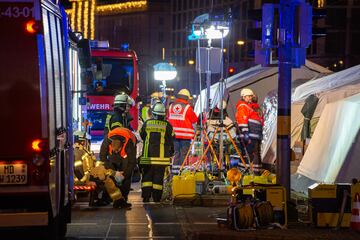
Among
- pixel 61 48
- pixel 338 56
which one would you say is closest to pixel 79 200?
pixel 61 48

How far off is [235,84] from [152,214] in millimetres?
16645

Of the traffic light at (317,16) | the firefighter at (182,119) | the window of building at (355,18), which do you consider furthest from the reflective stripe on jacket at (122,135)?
the window of building at (355,18)

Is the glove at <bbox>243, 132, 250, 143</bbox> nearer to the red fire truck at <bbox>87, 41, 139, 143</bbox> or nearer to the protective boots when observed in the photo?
the protective boots

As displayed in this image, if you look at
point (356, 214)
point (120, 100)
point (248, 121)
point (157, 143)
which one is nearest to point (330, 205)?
point (356, 214)

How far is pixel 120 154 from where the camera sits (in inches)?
586

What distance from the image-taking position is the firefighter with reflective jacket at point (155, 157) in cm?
1570

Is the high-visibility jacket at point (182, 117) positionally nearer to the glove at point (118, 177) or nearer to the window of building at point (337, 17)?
the glove at point (118, 177)

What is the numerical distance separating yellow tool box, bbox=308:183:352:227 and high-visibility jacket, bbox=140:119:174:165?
447cm

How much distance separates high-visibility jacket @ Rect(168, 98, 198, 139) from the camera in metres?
19.7

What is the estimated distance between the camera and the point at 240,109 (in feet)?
63.4

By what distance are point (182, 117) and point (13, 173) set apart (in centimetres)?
1129

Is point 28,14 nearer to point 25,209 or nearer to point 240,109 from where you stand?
point 25,209

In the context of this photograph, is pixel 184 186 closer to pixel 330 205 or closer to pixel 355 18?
pixel 330 205

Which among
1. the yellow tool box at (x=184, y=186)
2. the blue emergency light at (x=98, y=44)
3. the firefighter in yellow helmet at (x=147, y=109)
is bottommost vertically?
the yellow tool box at (x=184, y=186)
